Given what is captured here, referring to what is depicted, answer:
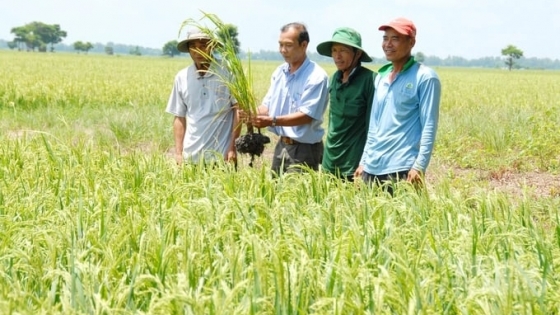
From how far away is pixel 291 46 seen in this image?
14.0 ft

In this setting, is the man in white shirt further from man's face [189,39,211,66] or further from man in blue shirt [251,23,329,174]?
man in blue shirt [251,23,329,174]

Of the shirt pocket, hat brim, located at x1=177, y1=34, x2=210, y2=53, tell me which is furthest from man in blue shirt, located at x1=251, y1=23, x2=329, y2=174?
the shirt pocket

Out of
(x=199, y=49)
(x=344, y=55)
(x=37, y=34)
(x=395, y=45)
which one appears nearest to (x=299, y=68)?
(x=344, y=55)

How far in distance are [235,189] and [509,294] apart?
205cm

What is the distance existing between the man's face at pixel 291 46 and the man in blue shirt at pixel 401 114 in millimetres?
580

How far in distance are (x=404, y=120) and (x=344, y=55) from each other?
1.92 feet

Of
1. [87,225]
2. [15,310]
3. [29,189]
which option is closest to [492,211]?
[87,225]

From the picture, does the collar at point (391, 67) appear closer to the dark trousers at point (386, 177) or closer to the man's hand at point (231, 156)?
the dark trousers at point (386, 177)

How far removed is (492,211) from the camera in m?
3.21

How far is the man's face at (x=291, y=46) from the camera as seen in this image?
167 inches

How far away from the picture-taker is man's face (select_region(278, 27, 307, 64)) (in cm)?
425

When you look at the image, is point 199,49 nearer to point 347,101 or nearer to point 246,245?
point 347,101

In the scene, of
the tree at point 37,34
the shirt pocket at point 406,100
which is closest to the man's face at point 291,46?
the shirt pocket at point 406,100

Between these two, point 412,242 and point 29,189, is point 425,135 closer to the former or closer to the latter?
point 412,242
